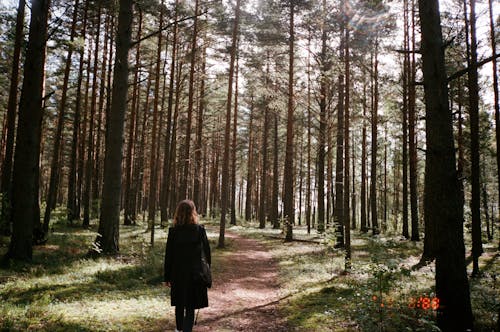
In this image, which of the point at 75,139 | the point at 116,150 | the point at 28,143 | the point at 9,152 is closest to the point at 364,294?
the point at 116,150

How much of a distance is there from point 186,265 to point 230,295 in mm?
4161

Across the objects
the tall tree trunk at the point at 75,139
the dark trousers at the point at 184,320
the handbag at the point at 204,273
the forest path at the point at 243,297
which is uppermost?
the tall tree trunk at the point at 75,139

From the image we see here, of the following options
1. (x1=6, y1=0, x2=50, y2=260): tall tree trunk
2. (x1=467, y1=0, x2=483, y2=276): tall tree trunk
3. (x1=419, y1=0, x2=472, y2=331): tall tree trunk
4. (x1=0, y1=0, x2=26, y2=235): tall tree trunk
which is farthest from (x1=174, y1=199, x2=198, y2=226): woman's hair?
(x1=467, y1=0, x2=483, y2=276): tall tree trunk

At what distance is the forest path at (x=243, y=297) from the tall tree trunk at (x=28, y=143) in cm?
499

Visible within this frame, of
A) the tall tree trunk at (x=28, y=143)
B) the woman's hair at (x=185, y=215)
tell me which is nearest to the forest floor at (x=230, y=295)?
the tall tree trunk at (x=28, y=143)

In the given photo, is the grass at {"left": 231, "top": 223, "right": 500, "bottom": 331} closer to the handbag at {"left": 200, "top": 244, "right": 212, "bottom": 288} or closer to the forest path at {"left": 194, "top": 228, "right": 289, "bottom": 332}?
the forest path at {"left": 194, "top": 228, "right": 289, "bottom": 332}

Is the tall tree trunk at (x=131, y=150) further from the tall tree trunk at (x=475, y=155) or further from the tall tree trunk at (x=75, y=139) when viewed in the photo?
the tall tree trunk at (x=475, y=155)

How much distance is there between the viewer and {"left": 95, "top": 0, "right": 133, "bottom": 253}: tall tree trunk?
1006cm

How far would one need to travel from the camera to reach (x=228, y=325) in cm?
620

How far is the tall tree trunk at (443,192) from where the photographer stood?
200 inches

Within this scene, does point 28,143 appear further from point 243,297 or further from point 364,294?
point 364,294

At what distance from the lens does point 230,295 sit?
8352 millimetres

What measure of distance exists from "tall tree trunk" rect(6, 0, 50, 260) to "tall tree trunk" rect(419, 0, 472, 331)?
888cm

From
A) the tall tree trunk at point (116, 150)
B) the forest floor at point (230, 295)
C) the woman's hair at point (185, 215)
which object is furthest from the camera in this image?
the tall tree trunk at point (116, 150)
